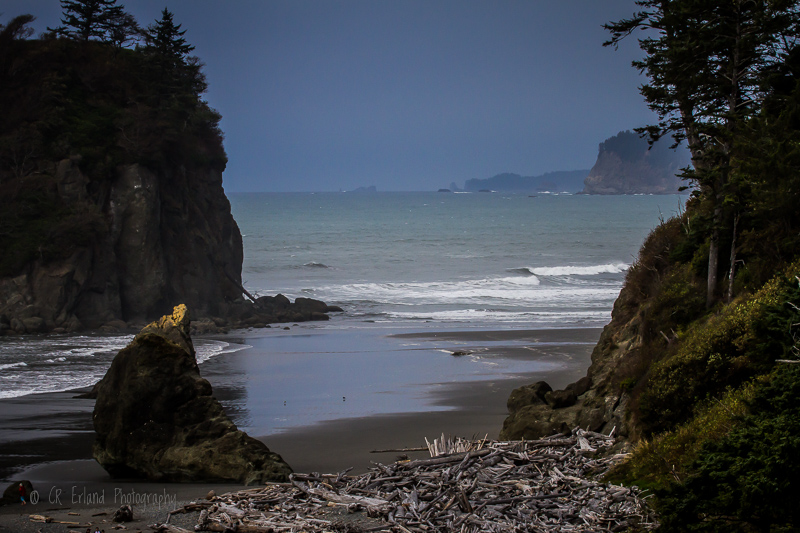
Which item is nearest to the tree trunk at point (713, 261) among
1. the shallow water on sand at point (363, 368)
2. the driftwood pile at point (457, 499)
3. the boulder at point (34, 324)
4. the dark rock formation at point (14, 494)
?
the driftwood pile at point (457, 499)

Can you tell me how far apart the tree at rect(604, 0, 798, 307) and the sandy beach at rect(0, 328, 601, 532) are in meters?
6.93

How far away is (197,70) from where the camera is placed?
156 feet

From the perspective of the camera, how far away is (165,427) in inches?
520

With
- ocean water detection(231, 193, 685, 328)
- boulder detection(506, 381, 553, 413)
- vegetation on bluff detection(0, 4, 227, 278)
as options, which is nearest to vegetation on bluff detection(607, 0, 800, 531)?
boulder detection(506, 381, 553, 413)

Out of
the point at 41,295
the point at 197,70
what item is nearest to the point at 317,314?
the point at 41,295

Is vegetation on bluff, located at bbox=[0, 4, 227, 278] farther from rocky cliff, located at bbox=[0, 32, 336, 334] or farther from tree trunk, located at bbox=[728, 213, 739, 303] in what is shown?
tree trunk, located at bbox=[728, 213, 739, 303]

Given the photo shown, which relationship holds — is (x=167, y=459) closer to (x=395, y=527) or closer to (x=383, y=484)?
(x=383, y=484)

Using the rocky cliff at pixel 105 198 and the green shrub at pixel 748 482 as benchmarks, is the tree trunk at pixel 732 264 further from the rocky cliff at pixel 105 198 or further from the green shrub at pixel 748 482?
the rocky cliff at pixel 105 198

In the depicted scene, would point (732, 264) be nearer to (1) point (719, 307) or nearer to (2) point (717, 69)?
(1) point (719, 307)

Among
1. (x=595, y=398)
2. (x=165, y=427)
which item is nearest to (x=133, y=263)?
(x=165, y=427)

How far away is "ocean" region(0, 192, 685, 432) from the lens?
21.3 metres

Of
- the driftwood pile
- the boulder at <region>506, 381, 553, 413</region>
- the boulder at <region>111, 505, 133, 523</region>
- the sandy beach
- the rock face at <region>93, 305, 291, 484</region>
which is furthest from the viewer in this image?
the boulder at <region>506, 381, 553, 413</region>

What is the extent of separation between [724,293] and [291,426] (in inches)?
390

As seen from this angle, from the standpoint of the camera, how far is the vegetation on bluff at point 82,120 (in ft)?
118
